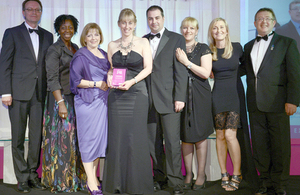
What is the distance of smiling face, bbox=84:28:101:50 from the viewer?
9.49 feet

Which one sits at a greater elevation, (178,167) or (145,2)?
(145,2)

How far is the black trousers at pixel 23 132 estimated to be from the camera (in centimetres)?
311

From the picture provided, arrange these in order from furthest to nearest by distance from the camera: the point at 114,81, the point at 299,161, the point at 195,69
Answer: the point at 299,161 → the point at 195,69 → the point at 114,81

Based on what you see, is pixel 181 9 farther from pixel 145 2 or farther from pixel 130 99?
pixel 130 99

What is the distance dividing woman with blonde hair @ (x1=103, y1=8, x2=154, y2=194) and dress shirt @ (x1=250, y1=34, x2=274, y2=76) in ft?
3.82

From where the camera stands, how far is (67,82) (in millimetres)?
3035

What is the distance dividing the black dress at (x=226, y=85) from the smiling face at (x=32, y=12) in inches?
86.2

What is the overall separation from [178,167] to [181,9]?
2491 mm

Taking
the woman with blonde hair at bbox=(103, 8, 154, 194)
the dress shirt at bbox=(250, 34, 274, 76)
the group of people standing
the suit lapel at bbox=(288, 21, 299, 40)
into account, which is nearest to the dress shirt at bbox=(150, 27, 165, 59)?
the group of people standing

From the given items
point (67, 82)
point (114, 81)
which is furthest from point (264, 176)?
point (67, 82)

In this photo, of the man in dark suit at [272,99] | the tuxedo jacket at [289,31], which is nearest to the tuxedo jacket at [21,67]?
the man in dark suit at [272,99]

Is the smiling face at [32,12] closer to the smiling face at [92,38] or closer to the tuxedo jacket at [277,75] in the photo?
the smiling face at [92,38]

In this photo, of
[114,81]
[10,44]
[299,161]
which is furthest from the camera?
[299,161]

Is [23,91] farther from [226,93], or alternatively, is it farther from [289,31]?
[289,31]
